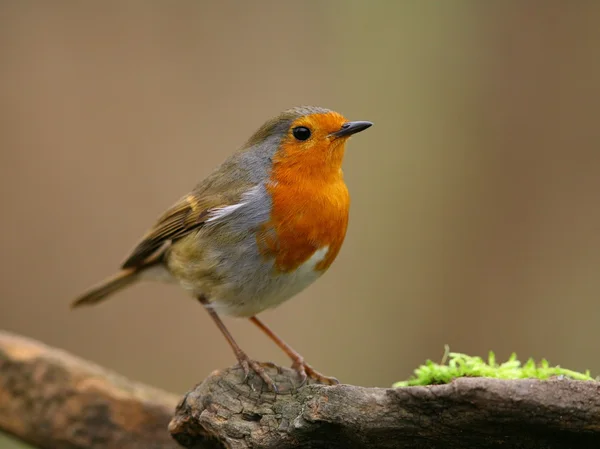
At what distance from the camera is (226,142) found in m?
7.02

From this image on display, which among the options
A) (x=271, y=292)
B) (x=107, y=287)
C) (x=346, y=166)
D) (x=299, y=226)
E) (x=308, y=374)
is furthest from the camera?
(x=346, y=166)

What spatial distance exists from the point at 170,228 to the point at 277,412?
156 cm

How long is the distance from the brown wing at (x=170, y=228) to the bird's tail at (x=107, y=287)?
79 mm

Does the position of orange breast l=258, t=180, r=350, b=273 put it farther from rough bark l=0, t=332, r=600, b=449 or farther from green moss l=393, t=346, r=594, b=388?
green moss l=393, t=346, r=594, b=388

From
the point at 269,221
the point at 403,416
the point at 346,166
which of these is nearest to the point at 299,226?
the point at 269,221

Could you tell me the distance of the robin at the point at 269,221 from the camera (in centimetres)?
354

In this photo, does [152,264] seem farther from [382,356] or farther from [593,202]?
[593,202]

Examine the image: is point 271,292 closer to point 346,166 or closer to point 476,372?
point 476,372

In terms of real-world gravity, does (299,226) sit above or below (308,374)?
above

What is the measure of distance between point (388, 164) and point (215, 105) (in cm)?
183

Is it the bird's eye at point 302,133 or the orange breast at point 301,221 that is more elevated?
the bird's eye at point 302,133

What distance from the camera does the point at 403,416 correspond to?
7.85ft

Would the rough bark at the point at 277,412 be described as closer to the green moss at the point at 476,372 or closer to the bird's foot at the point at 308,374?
the bird's foot at the point at 308,374

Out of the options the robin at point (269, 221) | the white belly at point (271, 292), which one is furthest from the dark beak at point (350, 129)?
the white belly at point (271, 292)
